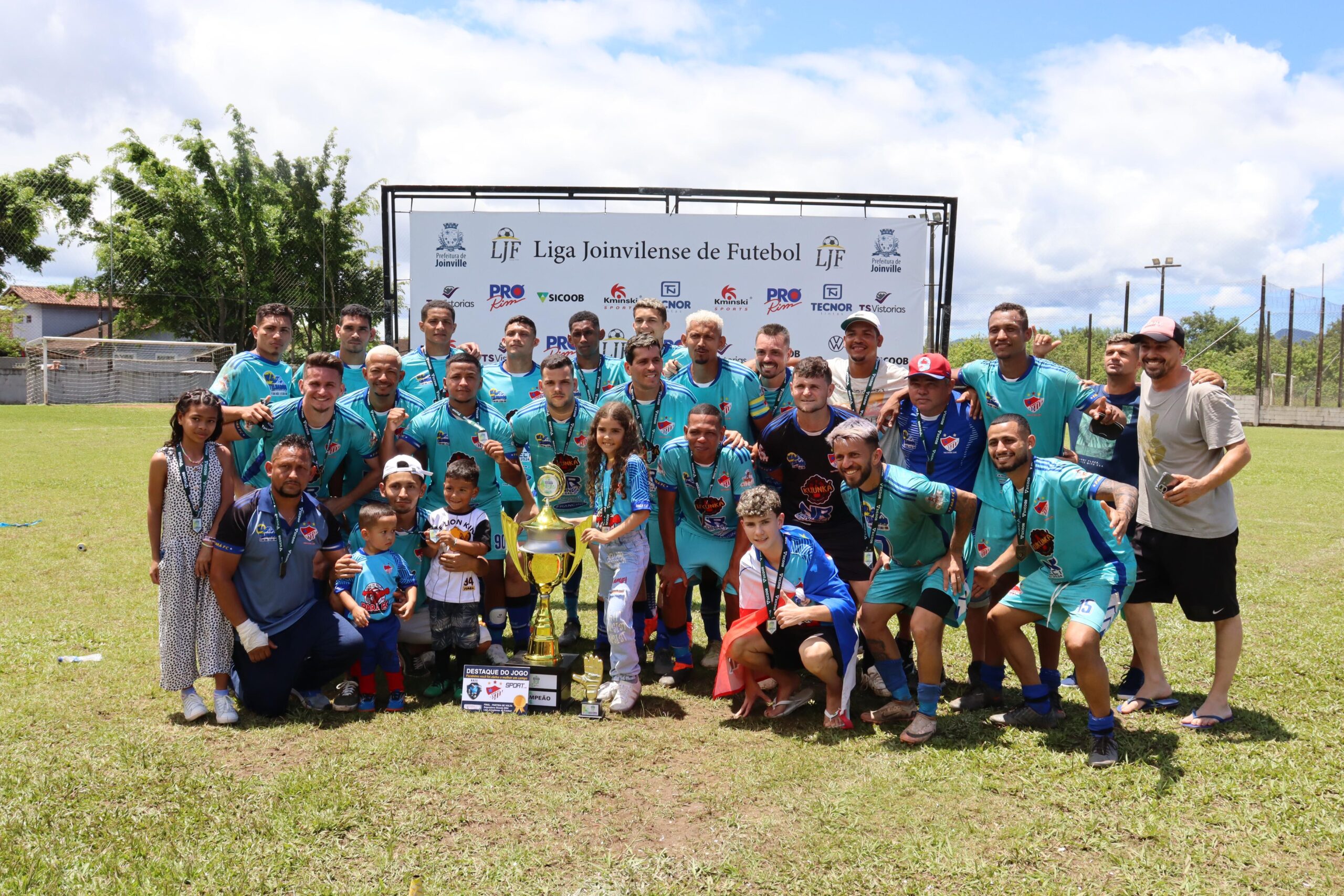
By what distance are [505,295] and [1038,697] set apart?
741cm

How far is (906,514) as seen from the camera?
200 inches

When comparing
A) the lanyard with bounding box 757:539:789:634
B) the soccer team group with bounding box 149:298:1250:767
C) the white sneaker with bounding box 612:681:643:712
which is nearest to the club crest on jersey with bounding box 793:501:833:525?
the soccer team group with bounding box 149:298:1250:767

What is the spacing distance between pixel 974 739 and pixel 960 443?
1.60m

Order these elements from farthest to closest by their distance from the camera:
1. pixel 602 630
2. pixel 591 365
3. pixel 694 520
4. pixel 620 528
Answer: pixel 591 365, pixel 602 630, pixel 694 520, pixel 620 528

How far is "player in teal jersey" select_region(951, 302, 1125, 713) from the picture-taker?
16.6 ft

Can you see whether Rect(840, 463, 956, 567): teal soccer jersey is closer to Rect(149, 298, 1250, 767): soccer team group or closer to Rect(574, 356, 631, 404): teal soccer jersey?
Rect(149, 298, 1250, 767): soccer team group

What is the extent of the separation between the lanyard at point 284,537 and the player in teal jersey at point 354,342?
5.54ft

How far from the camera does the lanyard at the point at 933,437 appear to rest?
5324 mm

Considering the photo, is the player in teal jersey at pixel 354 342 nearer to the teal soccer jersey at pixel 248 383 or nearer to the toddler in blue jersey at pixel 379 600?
the teal soccer jersey at pixel 248 383

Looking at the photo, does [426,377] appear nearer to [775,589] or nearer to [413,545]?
[413,545]

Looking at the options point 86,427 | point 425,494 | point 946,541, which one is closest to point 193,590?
point 425,494

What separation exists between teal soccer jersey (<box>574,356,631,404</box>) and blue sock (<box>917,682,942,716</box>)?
10.3 ft

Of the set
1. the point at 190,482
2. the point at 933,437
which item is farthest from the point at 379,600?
the point at 933,437

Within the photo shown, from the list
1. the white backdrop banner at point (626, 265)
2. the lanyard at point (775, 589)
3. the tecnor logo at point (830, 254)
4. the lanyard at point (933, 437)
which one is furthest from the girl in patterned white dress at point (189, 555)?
the tecnor logo at point (830, 254)
